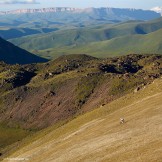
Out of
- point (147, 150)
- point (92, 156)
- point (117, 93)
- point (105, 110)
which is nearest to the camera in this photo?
point (147, 150)

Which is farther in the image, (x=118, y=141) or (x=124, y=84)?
(x=124, y=84)

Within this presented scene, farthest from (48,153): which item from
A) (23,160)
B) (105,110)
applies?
(105,110)

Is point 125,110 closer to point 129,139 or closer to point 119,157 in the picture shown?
point 129,139

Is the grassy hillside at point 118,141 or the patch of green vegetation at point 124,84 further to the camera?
the patch of green vegetation at point 124,84

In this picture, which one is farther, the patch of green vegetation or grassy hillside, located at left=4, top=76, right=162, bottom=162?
the patch of green vegetation

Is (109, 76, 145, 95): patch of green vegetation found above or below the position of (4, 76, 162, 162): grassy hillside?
below

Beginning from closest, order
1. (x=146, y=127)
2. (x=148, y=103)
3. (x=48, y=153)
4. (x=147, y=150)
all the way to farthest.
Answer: (x=147, y=150), (x=146, y=127), (x=48, y=153), (x=148, y=103)

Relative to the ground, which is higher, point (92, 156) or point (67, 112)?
point (92, 156)

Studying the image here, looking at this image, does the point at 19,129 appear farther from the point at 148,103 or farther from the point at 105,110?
the point at 148,103

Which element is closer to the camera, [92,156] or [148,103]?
[92,156]

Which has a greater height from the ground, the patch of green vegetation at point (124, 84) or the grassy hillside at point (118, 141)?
the grassy hillside at point (118, 141)

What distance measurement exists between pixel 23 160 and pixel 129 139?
30.0 m

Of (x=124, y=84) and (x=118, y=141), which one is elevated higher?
(x=118, y=141)

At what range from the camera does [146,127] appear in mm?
74125
